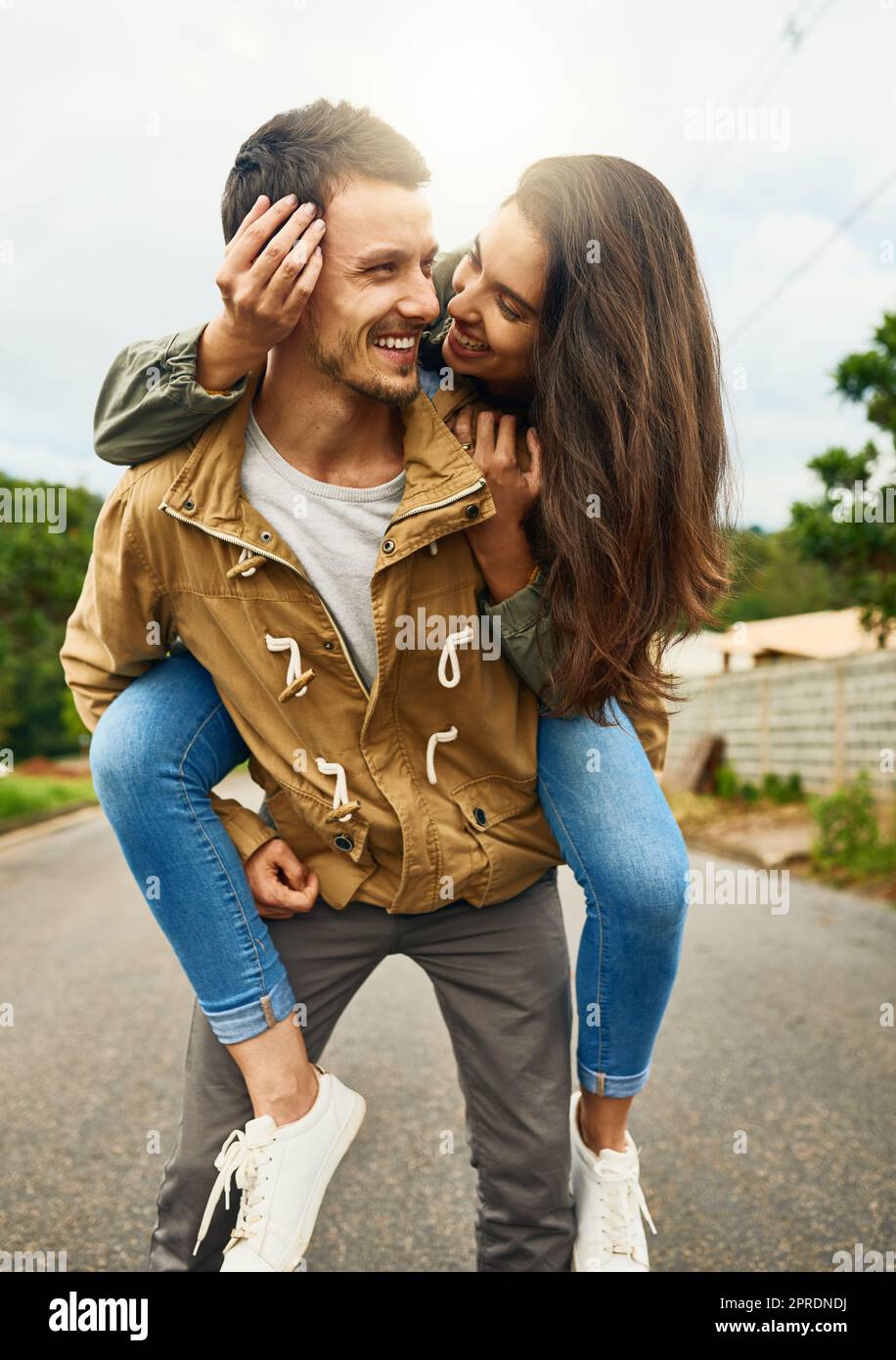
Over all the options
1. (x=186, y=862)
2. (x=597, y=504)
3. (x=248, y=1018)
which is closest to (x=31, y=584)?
(x=186, y=862)

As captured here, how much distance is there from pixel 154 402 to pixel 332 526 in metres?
0.38

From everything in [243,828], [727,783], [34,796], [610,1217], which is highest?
[243,828]

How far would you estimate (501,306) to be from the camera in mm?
2166

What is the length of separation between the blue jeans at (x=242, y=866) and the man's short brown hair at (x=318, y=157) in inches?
35.5

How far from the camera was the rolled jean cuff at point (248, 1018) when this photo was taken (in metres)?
2.10

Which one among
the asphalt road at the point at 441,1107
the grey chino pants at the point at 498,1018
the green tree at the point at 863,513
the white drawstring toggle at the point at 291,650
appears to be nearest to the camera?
the white drawstring toggle at the point at 291,650

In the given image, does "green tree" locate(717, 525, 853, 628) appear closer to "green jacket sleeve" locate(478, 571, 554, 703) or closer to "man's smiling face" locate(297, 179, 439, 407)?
"green jacket sleeve" locate(478, 571, 554, 703)

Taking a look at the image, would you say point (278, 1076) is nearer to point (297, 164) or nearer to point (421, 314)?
point (421, 314)

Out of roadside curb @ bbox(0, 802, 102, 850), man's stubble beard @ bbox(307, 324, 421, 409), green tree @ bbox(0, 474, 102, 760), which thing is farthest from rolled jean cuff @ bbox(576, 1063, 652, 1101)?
green tree @ bbox(0, 474, 102, 760)

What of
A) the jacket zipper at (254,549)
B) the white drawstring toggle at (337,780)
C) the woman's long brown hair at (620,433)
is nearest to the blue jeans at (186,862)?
the white drawstring toggle at (337,780)

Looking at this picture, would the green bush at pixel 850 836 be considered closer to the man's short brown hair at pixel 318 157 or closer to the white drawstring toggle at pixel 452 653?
the white drawstring toggle at pixel 452 653

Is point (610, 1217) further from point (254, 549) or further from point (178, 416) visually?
point (178, 416)

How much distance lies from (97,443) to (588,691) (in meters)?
0.98

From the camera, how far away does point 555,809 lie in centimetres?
229
